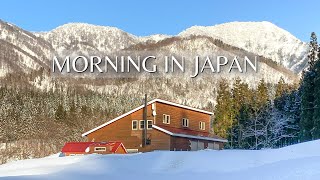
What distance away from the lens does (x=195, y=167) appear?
15.7 metres

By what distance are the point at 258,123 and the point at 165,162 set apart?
46275mm

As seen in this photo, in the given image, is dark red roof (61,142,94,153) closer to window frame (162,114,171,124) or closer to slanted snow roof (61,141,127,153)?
slanted snow roof (61,141,127,153)

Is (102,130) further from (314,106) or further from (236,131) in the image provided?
(236,131)

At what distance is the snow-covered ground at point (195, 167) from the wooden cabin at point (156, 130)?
1858cm

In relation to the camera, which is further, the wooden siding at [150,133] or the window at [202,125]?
the window at [202,125]

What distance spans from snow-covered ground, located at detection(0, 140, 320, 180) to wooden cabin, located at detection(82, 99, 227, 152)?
61.0 ft

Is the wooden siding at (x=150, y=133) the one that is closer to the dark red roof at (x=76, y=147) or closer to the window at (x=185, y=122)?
the window at (x=185, y=122)

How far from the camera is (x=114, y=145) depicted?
37.2 meters

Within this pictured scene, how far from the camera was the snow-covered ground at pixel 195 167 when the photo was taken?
38.4ft

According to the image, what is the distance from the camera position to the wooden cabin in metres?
38.3

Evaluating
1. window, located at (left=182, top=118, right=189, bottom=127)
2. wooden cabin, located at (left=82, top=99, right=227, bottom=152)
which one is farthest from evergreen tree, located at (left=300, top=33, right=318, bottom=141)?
window, located at (left=182, top=118, right=189, bottom=127)

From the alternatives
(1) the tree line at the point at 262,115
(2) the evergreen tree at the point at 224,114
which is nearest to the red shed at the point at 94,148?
(1) the tree line at the point at 262,115

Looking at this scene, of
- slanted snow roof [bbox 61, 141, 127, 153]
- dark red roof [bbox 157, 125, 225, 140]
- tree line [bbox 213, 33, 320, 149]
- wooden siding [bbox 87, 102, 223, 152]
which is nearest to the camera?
slanted snow roof [bbox 61, 141, 127, 153]

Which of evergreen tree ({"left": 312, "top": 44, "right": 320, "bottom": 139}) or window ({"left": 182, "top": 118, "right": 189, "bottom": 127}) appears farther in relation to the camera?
evergreen tree ({"left": 312, "top": 44, "right": 320, "bottom": 139})
